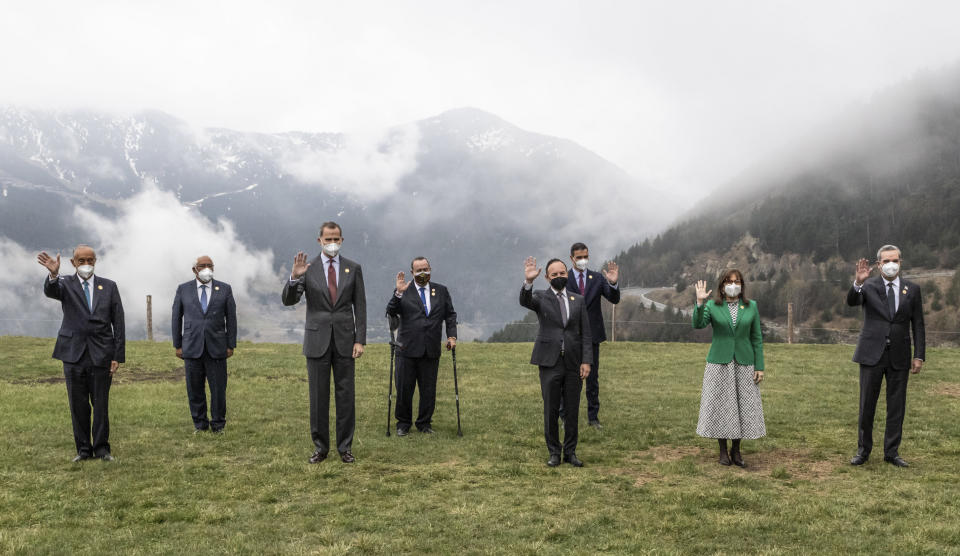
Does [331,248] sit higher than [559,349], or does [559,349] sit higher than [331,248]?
[331,248]

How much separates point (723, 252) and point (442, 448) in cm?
20380

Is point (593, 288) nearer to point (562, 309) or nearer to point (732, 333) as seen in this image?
point (562, 309)

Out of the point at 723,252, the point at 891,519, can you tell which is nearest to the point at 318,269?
the point at 891,519

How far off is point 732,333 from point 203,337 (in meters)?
7.94

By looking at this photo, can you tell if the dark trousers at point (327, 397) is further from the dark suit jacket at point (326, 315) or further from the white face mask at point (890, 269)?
the white face mask at point (890, 269)

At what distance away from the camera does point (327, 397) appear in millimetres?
8820

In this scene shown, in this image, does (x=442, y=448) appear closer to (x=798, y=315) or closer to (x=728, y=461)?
(x=728, y=461)

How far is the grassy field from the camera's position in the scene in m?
5.89

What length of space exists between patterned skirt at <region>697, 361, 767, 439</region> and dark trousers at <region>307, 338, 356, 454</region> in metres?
4.49

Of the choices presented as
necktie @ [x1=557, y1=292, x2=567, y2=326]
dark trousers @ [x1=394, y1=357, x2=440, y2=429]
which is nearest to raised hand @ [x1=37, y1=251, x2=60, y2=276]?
dark trousers @ [x1=394, y1=357, x2=440, y2=429]

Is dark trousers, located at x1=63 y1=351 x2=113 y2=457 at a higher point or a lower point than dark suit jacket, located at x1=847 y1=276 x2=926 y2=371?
lower

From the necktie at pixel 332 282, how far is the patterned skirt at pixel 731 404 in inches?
189

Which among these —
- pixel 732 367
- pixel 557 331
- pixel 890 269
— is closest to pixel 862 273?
pixel 890 269

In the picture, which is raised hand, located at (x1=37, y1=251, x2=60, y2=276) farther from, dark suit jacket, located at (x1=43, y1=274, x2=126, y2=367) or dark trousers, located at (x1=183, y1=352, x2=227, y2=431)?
dark trousers, located at (x1=183, y1=352, x2=227, y2=431)
